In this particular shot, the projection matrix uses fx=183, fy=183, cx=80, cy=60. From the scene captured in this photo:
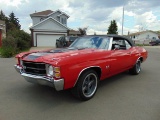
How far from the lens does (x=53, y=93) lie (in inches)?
195

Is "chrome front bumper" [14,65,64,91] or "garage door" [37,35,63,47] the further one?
"garage door" [37,35,63,47]

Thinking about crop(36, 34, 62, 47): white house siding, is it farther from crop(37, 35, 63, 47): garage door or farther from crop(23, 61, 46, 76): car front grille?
crop(23, 61, 46, 76): car front grille

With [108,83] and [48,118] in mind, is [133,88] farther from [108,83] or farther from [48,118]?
[48,118]

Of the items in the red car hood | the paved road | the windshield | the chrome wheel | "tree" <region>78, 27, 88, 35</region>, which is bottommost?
the paved road

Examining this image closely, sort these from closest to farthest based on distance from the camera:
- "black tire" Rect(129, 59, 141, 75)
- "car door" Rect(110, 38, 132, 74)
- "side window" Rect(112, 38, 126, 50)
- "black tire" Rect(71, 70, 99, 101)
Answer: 1. "black tire" Rect(71, 70, 99, 101)
2. "car door" Rect(110, 38, 132, 74)
3. "side window" Rect(112, 38, 126, 50)
4. "black tire" Rect(129, 59, 141, 75)

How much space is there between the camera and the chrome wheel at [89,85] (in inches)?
177

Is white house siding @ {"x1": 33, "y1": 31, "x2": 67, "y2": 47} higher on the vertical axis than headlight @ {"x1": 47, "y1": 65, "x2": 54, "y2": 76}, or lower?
higher

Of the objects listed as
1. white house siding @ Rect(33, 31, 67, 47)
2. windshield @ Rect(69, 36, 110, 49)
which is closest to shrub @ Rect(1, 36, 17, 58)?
windshield @ Rect(69, 36, 110, 49)

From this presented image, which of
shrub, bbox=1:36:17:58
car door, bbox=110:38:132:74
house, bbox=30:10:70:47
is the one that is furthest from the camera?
house, bbox=30:10:70:47

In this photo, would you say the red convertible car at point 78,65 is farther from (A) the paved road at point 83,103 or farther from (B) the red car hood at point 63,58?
(A) the paved road at point 83,103

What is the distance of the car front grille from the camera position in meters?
4.07

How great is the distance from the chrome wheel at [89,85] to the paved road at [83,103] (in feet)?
0.65

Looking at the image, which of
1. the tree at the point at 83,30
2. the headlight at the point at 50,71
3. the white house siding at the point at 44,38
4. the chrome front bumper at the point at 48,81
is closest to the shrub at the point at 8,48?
the chrome front bumper at the point at 48,81

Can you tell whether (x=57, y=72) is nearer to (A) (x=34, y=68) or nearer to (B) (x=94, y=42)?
(A) (x=34, y=68)
